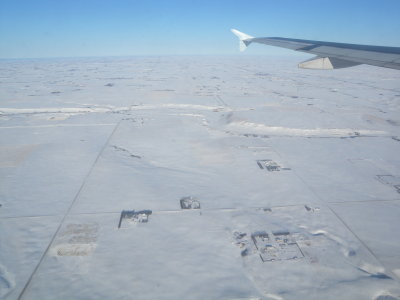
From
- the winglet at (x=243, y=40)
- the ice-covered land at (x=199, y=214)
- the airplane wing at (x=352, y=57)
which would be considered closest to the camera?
the airplane wing at (x=352, y=57)

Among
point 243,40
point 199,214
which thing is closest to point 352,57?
point 199,214

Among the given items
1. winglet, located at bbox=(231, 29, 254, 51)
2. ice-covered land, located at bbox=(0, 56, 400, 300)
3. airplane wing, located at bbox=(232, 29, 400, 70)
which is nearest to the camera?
airplane wing, located at bbox=(232, 29, 400, 70)

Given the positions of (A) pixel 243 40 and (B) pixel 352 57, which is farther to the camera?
(A) pixel 243 40

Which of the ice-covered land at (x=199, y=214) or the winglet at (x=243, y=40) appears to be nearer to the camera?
the ice-covered land at (x=199, y=214)

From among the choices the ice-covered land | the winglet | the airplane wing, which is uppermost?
the winglet

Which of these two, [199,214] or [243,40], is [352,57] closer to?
[199,214]

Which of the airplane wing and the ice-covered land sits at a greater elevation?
the airplane wing

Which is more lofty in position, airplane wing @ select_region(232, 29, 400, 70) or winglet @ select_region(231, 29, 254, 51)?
winglet @ select_region(231, 29, 254, 51)

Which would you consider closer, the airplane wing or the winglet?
the airplane wing

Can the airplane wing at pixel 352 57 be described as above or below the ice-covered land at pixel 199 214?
above

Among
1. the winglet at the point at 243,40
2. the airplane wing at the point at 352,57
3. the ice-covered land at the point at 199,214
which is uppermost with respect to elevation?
the winglet at the point at 243,40

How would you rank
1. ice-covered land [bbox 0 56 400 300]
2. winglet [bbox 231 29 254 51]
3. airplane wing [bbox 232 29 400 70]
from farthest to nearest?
winglet [bbox 231 29 254 51]
ice-covered land [bbox 0 56 400 300]
airplane wing [bbox 232 29 400 70]
